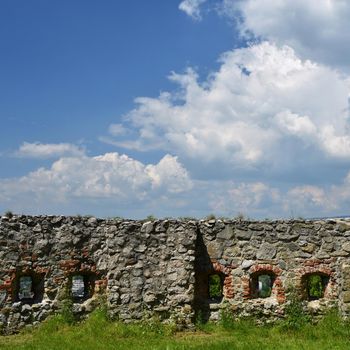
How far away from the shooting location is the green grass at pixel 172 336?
10.3m

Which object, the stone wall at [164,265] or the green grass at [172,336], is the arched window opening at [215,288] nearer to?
the stone wall at [164,265]

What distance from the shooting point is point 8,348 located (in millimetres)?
10133

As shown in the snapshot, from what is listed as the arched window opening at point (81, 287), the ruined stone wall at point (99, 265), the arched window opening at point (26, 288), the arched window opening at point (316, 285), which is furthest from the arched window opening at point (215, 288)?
the arched window opening at point (26, 288)

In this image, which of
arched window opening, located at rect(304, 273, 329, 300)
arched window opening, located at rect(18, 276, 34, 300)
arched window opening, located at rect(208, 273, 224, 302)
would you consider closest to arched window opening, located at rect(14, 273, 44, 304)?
arched window opening, located at rect(18, 276, 34, 300)

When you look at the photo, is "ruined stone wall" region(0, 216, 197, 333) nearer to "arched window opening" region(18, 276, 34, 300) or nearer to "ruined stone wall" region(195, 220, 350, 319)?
"arched window opening" region(18, 276, 34, 300)

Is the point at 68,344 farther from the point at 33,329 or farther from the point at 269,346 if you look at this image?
the point at 269,346

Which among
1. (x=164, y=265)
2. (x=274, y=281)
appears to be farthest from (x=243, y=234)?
(x=164, y=265)

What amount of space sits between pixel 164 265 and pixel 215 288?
2724mm

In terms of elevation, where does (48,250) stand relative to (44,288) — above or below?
above

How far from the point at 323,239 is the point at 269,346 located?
140 inches

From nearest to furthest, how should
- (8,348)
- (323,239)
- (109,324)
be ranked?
(8,348)
(109,324)
(323,239)

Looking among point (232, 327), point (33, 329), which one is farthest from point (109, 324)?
point (232, 327)

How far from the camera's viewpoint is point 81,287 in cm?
1292

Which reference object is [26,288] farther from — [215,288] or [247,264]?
[247,264]
